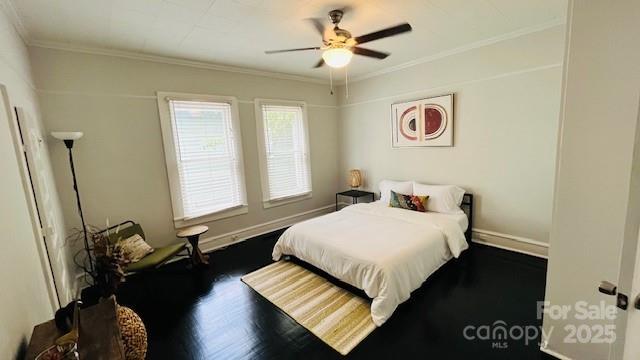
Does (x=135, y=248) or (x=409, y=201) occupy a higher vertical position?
(x=409, y=201)

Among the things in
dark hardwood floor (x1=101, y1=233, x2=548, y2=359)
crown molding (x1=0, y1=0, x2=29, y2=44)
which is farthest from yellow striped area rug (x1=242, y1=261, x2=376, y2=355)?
crown molding (x1=0, y1=0, x2=29, y2=44)

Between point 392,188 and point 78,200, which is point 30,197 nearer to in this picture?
point 78,200

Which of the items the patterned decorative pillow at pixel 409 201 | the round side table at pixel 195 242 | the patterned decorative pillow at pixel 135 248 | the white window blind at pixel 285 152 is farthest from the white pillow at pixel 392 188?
the patterned decorative pillow at pixel 135 248

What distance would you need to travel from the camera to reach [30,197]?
1.76m

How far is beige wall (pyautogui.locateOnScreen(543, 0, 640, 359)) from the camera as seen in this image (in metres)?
1.34

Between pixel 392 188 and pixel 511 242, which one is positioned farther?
pixel 392 188

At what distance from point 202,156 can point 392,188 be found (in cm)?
290

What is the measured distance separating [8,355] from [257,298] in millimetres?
1839

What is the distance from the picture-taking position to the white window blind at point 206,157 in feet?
11.5

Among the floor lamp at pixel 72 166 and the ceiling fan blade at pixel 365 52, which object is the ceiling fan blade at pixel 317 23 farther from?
the floor lamp at pixel 72 166

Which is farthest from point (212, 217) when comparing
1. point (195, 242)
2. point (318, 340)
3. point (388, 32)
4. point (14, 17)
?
point (388, 32)

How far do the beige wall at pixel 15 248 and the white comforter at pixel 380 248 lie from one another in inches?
81.2

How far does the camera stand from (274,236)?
430cm

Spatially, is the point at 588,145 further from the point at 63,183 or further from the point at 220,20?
the point at 63,183
